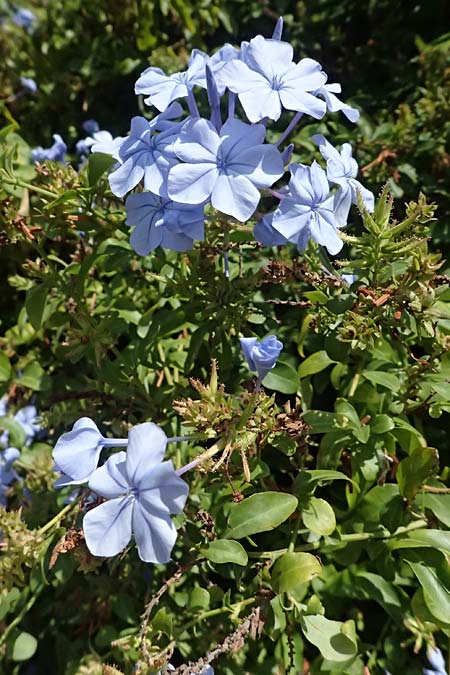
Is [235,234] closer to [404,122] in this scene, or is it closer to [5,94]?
[404,122]

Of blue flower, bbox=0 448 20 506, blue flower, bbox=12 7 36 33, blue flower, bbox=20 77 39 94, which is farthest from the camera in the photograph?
blue flower, bbox=12 7 36 33

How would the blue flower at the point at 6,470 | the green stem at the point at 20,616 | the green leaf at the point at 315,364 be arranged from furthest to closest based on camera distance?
the blue flower at the point at 6,470
the green stem at the point at 20,616
the green leaf at the point at 315,364

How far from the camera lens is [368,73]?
6.23 ft

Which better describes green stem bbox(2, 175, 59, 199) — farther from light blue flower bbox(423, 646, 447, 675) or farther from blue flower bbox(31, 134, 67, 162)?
light blue flower bbox(423, 646, 447, 675)

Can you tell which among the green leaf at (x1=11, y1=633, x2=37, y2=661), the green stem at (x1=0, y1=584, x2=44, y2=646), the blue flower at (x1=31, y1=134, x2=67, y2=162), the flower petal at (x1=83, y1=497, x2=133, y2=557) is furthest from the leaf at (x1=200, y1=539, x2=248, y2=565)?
the blue flower at (x1=31, y1=134, x2=67, y2=162)

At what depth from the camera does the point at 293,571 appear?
96 cm

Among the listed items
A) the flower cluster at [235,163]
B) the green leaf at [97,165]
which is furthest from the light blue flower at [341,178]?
the green leaf at [97,165]

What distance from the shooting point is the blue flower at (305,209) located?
890mm

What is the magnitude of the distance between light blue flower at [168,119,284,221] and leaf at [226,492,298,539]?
0.44m

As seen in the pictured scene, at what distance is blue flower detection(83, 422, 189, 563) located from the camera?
77 cm

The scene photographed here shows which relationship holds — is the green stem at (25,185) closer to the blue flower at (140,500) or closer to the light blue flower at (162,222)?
the light blue flower at (162,222)

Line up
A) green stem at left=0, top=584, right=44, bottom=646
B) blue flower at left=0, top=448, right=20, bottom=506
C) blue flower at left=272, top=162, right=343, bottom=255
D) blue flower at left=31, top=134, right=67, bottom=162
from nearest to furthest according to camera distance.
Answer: blue flower at left=272, top=162, right=343, bottom=255, green stem at left=0, top=584, right=44, bottom=646, blue flower at left=0, top=448, right=20, bottom=506, blue flower at left=31, top=134, right=67, bottom=162

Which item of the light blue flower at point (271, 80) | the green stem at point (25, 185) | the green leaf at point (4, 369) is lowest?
the green leaf at point (4, 369)

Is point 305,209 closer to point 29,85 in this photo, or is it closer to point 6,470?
point 6,470
